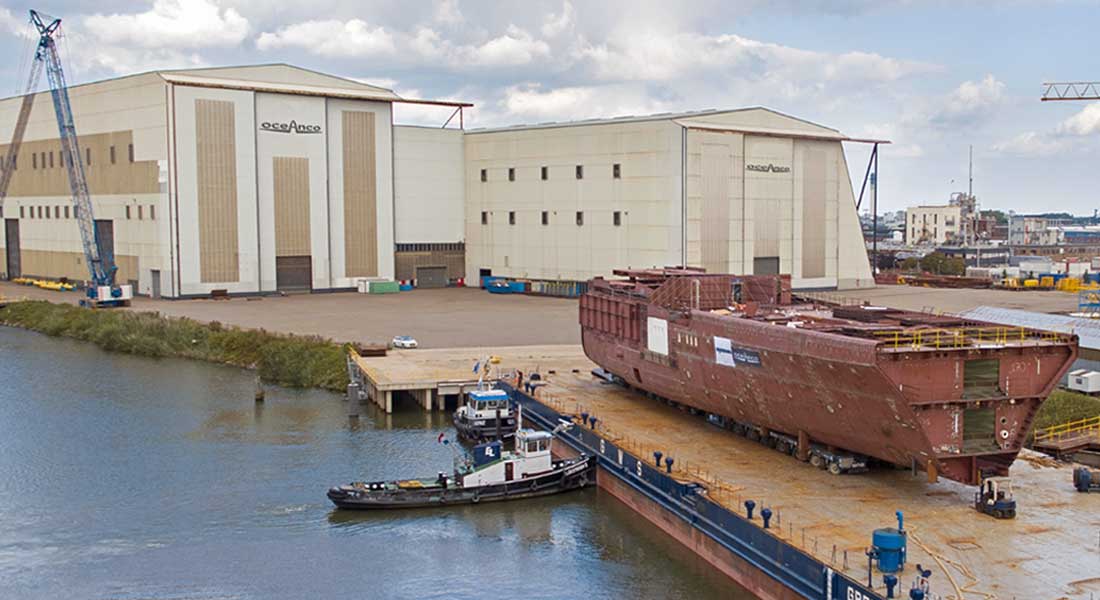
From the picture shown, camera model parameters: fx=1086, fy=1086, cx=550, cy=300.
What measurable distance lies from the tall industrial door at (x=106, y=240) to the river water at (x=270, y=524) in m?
44.5

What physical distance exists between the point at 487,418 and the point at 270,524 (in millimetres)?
12232

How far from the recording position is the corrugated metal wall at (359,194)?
92.2m

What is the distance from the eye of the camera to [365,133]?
9344cm

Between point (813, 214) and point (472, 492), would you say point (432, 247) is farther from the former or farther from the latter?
point (472, 492)

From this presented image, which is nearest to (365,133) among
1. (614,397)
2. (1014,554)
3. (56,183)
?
(56,183)

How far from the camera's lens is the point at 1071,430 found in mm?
37312

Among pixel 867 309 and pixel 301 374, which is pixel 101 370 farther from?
pixel 867 309

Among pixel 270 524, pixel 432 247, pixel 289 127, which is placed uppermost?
pixel 289 127

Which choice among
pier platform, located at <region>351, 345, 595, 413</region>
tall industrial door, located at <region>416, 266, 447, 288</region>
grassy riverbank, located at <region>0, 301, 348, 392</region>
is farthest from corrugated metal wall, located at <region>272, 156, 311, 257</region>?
pier platform, located at <region>351, 345, 595, 413</region>

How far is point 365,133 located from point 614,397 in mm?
54578

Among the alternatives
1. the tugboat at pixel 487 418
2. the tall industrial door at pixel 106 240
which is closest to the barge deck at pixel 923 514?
the tugboat at pixel 487 418

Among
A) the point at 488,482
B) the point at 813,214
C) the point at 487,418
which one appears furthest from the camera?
the point at 813,214

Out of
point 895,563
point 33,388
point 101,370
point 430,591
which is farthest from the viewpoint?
point 101,370

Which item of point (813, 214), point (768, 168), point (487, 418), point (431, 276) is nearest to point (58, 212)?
point (431, 276)
